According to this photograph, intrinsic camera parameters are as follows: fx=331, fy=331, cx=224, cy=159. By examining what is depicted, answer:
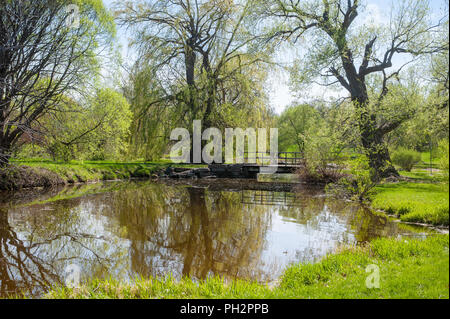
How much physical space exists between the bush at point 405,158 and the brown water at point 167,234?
11100 mm

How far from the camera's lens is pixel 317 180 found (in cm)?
1761

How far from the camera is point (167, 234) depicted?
24.6 feet

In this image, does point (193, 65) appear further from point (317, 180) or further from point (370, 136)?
point (370, 136)

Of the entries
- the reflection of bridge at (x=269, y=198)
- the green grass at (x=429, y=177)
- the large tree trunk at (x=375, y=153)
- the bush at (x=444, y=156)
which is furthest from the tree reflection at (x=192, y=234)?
the large tree trunk at (x=375, y=153)

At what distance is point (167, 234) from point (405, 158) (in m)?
18.7

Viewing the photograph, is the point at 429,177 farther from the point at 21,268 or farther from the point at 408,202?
the point at 21,268

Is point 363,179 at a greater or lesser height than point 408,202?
greater

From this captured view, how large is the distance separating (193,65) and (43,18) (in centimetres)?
990

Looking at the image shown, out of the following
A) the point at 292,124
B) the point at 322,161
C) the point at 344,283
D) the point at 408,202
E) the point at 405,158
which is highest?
the point at 292,124

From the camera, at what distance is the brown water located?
17.2 ft

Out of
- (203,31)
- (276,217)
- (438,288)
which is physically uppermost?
(203,31)

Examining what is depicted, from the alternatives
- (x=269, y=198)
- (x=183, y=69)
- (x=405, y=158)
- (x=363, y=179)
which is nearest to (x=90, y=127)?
(x=183, y=69)

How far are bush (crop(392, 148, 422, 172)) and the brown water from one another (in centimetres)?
1110
